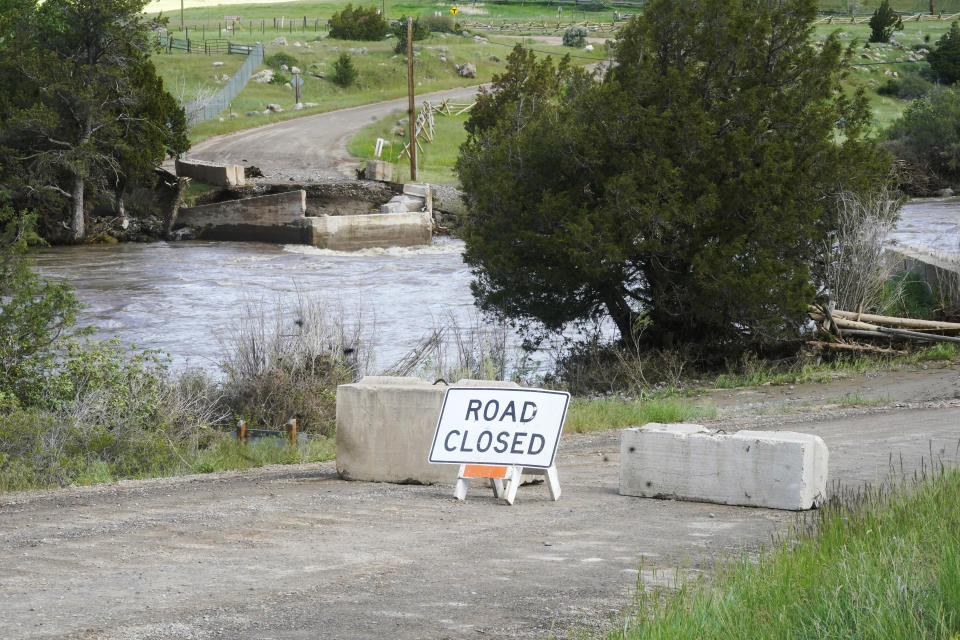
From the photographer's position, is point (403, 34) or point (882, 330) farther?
point (403, 34)

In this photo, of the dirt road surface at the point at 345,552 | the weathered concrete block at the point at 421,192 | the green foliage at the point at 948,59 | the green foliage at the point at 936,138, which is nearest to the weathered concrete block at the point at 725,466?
the dirt road surface at the point at 345,552

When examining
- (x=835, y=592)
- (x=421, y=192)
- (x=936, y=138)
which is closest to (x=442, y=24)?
(x=936, y=138)

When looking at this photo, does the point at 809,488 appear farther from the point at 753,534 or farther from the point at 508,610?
the point at 508,610

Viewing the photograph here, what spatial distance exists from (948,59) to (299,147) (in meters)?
51.3

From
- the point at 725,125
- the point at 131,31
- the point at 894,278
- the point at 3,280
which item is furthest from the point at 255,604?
the point at 131,31

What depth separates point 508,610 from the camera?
6.00 metres

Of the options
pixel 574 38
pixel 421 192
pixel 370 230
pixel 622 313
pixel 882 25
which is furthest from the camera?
pixel 882 25

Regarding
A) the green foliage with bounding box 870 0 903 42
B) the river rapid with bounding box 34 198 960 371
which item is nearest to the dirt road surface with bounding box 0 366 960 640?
the river rapid with bounding box 34 198 960 371

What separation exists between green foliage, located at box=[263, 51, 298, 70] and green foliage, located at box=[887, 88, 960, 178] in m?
42.4

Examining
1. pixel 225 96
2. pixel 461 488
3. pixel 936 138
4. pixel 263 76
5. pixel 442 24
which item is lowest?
pixel 936 138

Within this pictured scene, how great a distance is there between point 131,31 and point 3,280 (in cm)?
2891

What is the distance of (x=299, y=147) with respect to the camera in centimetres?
5528

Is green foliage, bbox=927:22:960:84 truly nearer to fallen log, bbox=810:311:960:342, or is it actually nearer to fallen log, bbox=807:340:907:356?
fallen log, bbox=810:311:960:342

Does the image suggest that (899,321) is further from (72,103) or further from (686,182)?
(72,103)
